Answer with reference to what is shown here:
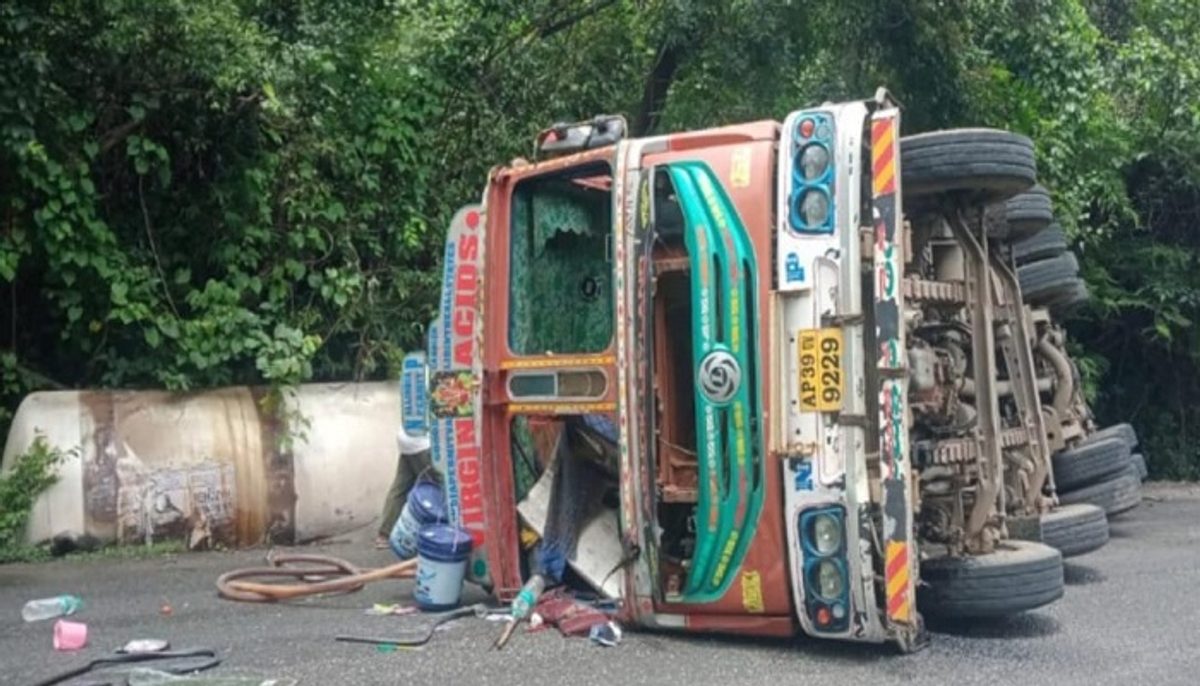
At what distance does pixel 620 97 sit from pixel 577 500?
6.00 metres

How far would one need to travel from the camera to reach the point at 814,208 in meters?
5.16

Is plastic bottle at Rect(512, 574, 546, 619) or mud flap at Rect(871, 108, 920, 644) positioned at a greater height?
mud flap at Rect(871, 108, 920, 644)

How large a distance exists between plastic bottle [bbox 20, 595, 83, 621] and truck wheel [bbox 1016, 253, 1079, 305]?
17.6 feet

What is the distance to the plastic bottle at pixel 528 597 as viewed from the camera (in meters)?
5.74

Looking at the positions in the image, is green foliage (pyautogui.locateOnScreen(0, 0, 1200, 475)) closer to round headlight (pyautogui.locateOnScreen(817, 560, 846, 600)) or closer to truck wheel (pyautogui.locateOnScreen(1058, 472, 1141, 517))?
truck wheel (pyautogui.locateOnScreen(1058, 472, 1141, 517))

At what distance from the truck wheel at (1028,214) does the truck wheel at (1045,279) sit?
0.74 metres

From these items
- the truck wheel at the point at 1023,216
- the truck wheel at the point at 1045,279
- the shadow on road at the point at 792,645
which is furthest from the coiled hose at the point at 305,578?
the truck wheel at the point at 1045,279

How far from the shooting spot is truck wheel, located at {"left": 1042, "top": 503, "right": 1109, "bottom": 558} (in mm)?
6725

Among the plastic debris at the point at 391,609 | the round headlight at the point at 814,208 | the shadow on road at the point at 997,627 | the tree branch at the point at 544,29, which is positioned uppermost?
the tree branch at the point at 544,29

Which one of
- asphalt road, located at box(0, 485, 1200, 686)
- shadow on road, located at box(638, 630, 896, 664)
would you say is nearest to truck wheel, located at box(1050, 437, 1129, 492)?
asphalt road, located at box(0, 485, 1200, 686)

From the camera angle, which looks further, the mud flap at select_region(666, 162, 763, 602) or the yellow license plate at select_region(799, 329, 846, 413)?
the mud flap at select_region(666, 162, 763, 602)

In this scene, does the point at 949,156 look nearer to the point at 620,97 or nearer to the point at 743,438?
the point at 743,438

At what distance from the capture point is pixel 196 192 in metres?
9.83

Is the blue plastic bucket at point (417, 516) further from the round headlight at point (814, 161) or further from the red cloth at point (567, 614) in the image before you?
the round headlight at point (814, 161)
